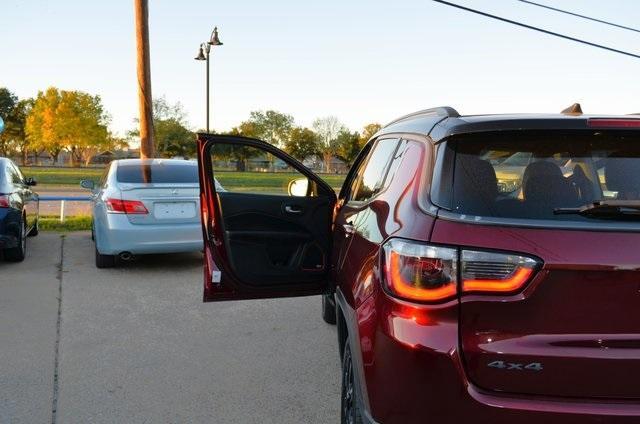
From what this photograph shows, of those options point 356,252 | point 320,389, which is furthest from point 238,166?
point 356,252

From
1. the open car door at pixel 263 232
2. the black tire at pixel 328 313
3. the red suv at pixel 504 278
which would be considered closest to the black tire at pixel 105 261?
the black tire at pixel 328 313

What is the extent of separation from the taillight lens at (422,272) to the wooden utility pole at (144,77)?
412 inches

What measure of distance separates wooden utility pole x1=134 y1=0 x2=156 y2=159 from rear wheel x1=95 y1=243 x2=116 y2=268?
4705 millimetres

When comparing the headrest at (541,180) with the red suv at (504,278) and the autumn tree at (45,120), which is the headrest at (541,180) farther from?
the autumn tree at (45,120)

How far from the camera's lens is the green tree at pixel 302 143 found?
273 feet

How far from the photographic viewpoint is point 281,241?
14.0 ft

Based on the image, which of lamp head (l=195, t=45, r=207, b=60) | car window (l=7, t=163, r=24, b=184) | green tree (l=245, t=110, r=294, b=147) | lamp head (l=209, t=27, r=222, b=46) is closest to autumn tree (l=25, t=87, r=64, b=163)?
green tree (l=245, t=110, r=294, b=147)

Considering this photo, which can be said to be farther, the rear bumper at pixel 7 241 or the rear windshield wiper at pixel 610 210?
the rear bumper at pixel 7 241

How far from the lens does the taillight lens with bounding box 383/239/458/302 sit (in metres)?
2.03

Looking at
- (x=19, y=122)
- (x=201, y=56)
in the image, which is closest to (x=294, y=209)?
(x=201, y=56)

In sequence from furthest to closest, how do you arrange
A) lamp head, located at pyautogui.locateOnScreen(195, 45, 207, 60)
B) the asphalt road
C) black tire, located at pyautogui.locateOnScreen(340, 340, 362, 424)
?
lamp head, located at pyautogui.locateOnScreen(195, 45, 207, 60)
the asphalt road
black tire, located at pyautogui.locateOnScreen(340, 340, 362, 424)

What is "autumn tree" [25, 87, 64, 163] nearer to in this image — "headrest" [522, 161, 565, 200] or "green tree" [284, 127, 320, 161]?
"green tree" [284, 127, 320, 161]

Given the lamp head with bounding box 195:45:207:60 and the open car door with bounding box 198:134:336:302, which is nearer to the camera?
the open car door with bounding box 198:134:336:302

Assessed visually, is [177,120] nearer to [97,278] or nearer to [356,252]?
[97,278]
